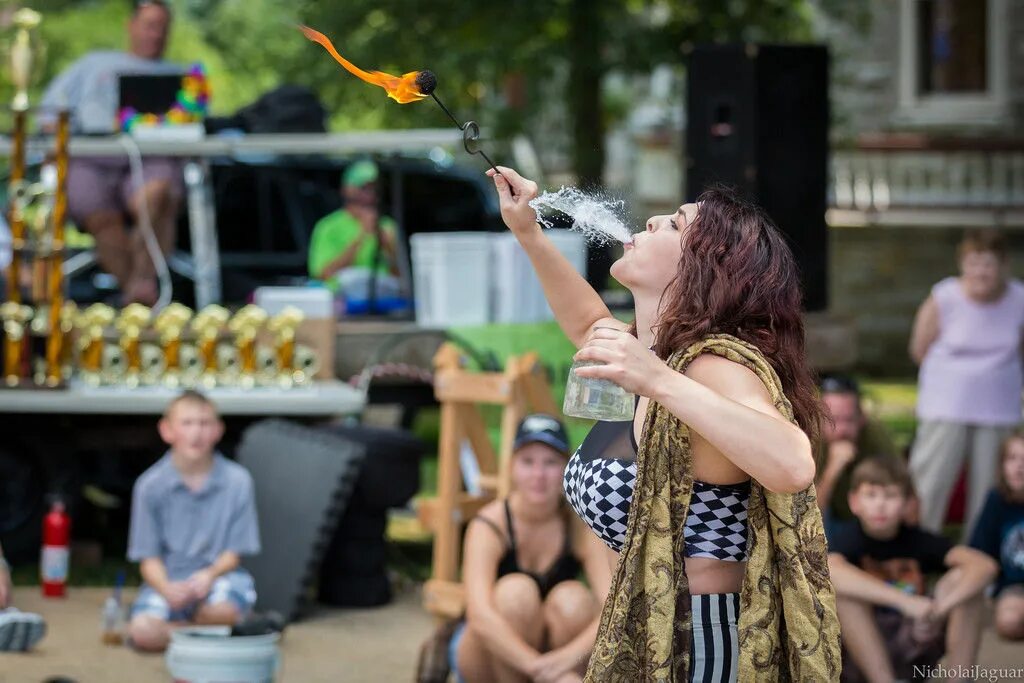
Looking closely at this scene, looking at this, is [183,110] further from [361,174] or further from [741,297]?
[741,297]

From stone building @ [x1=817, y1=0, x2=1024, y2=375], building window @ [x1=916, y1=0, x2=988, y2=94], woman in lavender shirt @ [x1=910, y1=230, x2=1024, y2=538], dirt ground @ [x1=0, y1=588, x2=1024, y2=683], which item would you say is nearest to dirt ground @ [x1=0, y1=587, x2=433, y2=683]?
dirt ground @ [x1=0, y1=588, x2=1024, y2=683]

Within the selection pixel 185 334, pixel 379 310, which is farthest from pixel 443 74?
pixel 185 334

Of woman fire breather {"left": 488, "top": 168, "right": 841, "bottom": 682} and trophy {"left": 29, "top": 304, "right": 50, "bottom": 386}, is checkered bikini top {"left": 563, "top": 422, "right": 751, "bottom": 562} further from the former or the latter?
trophy {"left": 29, "top": 304, "right": 50, "bottom": 386}

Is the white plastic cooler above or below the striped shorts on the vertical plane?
above

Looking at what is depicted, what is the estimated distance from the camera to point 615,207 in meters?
3.35

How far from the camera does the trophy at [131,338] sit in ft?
25.8

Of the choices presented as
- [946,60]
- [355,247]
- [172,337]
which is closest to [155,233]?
[355,247]

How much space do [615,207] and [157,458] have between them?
5258 mm

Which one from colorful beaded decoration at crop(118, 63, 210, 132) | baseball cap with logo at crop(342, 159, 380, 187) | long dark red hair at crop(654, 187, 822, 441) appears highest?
colorful beaded decoration at crop(118, 63, 210, 132)

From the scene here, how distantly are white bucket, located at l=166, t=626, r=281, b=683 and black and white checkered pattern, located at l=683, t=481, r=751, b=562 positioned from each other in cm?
260

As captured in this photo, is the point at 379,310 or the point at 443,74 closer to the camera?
the point at 379,310

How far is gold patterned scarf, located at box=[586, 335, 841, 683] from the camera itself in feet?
10.1

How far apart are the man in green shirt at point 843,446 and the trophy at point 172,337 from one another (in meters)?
2.88

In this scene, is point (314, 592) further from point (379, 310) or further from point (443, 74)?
point (443, 74)
